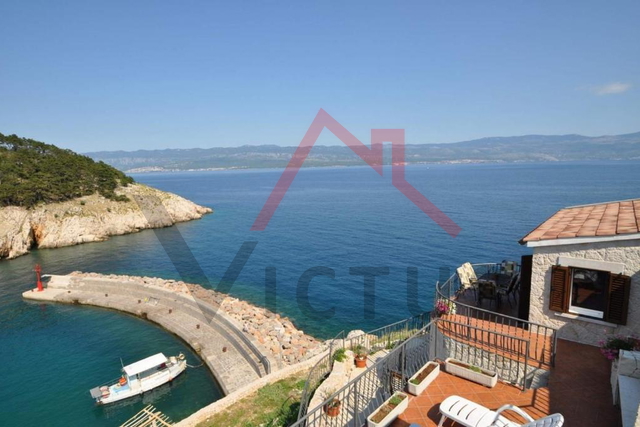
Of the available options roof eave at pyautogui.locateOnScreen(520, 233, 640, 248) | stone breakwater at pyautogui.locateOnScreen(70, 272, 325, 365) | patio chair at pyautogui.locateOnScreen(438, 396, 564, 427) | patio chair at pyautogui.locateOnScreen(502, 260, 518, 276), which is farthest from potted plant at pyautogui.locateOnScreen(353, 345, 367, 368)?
patio chair at pyautogui.locateOnScreen(502, 260, 518, 276)

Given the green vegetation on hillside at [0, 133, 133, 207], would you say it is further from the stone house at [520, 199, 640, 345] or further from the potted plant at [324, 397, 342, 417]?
the stone house at [520, 199, 640, 345]

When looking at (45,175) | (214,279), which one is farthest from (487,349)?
(45,175)

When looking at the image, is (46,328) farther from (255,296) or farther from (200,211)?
(200,211)

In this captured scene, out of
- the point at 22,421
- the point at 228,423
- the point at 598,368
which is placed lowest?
the point at 22,421

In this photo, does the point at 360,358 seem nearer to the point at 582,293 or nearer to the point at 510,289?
the point at 510,289

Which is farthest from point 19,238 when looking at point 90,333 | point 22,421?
point 22,421
